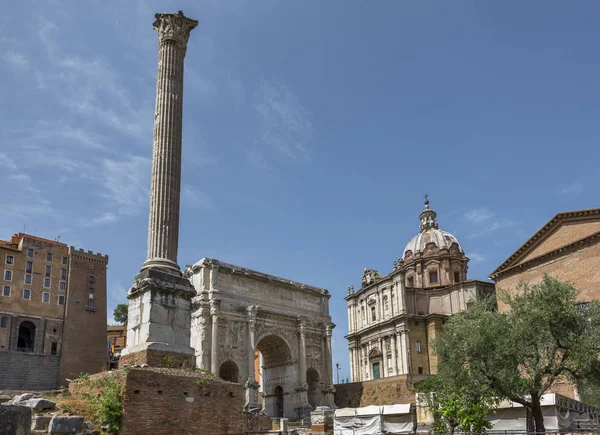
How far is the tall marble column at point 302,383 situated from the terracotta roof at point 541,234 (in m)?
14.8

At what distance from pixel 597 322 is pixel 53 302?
52.6 metres

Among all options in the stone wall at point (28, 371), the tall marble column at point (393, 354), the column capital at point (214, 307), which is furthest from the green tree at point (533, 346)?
the stone wall at point (28, 371)

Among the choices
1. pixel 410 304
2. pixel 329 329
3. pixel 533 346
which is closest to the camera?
pixel 533 346

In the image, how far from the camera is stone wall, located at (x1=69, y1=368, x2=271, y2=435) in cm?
1134

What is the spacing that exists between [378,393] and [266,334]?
32.2ft

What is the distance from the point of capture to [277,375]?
45281 millimetres

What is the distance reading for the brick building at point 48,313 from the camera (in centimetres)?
5475

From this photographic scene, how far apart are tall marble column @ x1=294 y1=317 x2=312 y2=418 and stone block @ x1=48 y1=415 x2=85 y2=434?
3172cm

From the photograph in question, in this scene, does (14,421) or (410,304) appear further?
(410,304)

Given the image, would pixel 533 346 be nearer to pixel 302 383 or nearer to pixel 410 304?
pixel 302 383

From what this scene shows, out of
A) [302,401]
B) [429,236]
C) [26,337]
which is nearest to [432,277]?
[429,236]

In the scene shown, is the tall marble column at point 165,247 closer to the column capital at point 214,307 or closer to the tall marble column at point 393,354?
the column capital at point 214,307

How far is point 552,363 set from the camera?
2088 centimetres

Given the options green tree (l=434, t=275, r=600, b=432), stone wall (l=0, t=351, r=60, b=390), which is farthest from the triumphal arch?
stone wall (l=0, t=351, r=60, b=390)
